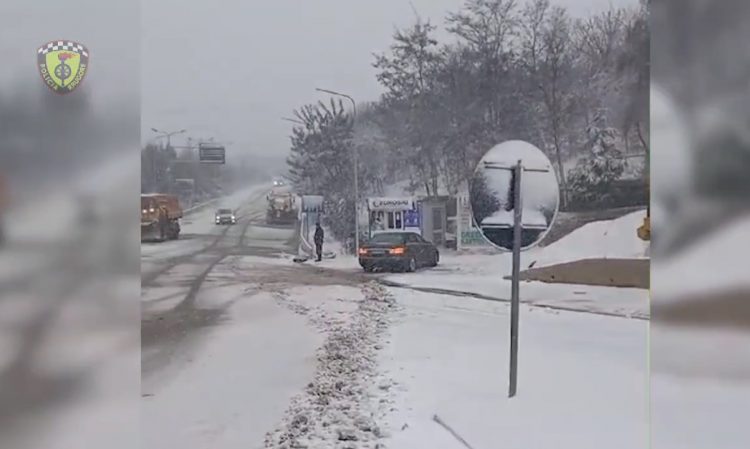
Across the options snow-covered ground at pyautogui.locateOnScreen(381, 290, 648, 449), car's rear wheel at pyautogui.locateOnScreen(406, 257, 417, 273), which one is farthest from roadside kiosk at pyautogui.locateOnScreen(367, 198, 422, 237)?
snow-covered ground at pyautogui.locateOnScreen(381, 290, 648, 449)

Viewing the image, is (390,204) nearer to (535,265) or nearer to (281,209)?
(281,209)

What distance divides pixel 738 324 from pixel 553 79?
983 mm

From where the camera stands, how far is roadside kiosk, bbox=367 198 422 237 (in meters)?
2.01

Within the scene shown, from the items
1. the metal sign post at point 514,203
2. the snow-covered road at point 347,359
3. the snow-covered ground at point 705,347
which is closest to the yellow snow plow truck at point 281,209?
the snow-covered road at point 347,359

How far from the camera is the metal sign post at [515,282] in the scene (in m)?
2.03

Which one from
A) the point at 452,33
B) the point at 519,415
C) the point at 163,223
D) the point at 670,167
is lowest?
the point at 519,415

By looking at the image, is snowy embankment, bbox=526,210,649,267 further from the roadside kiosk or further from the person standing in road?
the person standing in road

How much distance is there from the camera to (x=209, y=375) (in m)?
1.93

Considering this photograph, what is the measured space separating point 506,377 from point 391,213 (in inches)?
23.8

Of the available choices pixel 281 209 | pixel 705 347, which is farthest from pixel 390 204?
pixel 705 347

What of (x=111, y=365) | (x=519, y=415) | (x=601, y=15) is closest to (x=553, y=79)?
(x=601, y=15)

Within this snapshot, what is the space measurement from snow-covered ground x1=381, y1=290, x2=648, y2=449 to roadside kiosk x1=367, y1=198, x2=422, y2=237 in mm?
213

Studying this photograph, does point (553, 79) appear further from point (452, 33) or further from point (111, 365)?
point (111, 365)

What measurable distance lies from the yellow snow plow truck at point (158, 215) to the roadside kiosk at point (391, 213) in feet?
1.83
